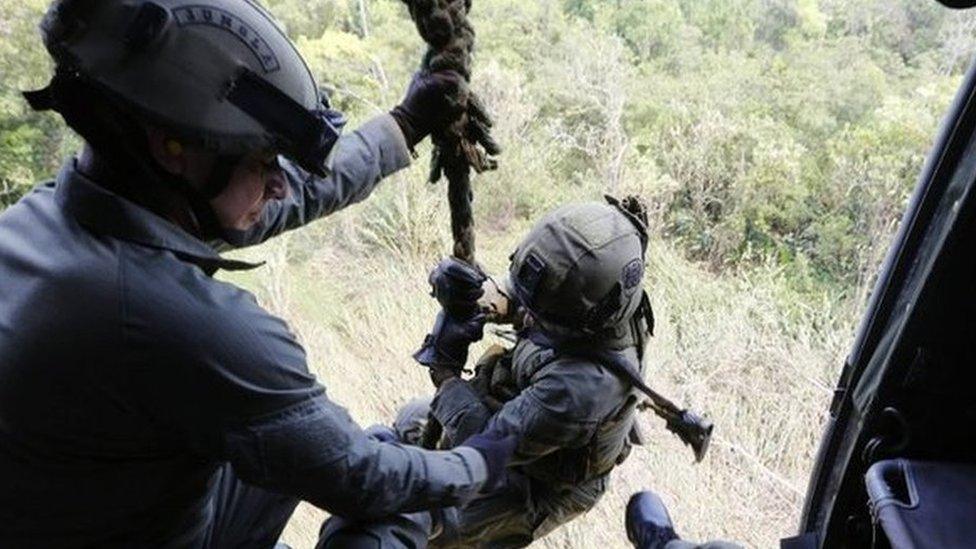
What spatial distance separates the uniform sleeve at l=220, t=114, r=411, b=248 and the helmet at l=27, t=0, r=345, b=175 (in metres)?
0.41

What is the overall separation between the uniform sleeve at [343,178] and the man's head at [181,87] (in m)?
0.40

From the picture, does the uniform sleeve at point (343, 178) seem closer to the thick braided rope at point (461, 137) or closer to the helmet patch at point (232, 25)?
the thick braided rope at point (461, 137)

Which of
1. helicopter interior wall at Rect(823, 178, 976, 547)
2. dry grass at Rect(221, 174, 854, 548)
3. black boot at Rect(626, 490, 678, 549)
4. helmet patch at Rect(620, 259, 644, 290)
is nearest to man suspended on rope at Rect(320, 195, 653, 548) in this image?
helmet patch at Rect(620, 259, 644, 290)

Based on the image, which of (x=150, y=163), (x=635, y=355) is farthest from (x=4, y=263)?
(x=635, y=355)

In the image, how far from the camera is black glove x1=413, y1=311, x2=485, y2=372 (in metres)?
1.76

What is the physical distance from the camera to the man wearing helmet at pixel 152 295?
107cm

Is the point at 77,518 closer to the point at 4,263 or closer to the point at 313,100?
the point at 4,263

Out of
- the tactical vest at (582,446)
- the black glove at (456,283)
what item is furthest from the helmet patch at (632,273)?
the black glove at (456,283)

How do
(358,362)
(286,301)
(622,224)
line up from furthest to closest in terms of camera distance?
(286,301)
(358,362)
(622,224)

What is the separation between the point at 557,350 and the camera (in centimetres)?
176

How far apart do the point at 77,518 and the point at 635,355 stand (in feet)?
3.62

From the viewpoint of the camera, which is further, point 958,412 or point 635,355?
point 635,355

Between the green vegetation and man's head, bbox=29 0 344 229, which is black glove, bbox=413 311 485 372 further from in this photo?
the green vegetation

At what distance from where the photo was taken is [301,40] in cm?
542
